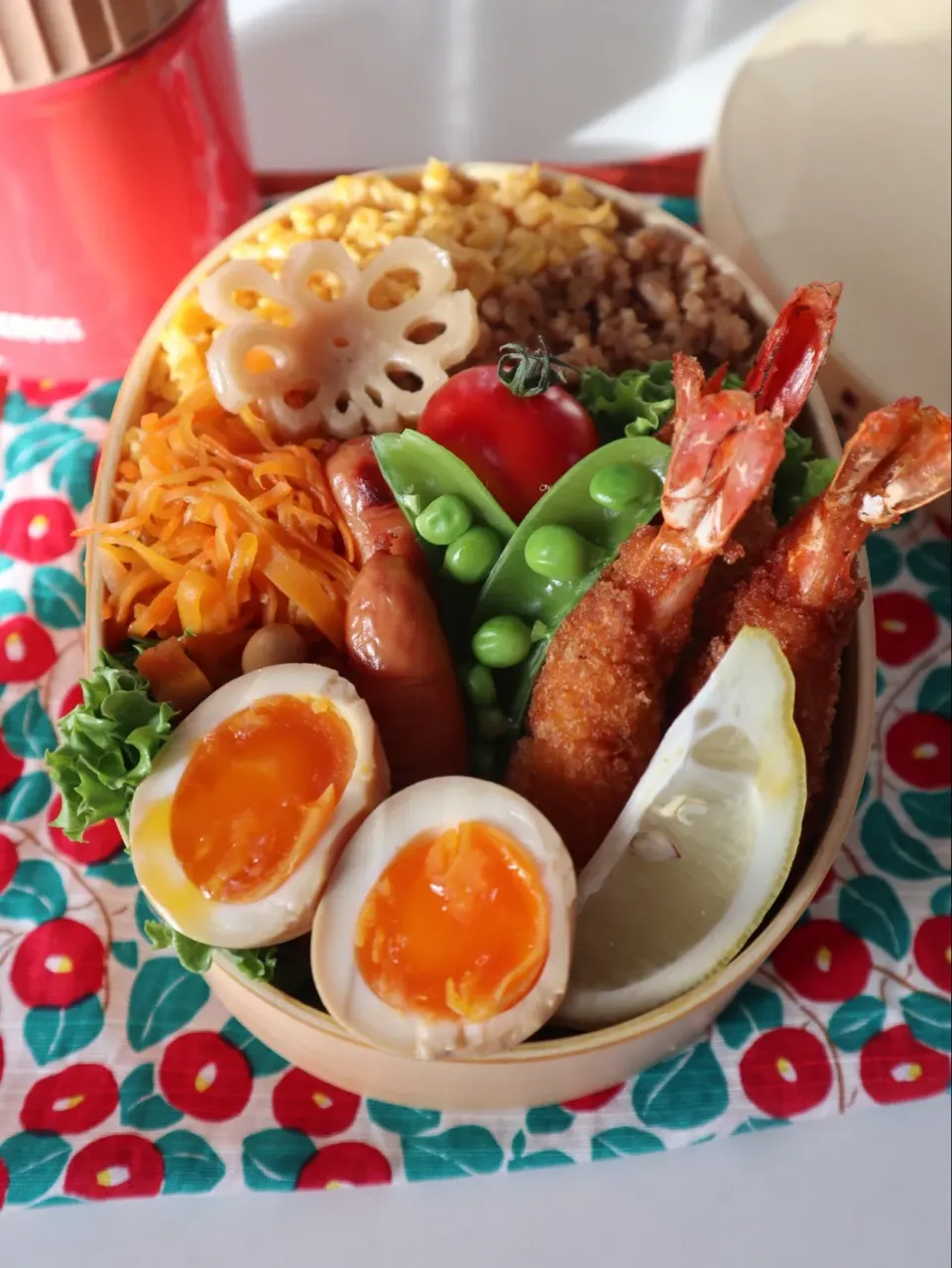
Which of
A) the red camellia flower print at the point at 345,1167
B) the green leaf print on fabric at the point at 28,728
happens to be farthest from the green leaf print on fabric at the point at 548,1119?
the green leaf print on fabric at the point at 28,728

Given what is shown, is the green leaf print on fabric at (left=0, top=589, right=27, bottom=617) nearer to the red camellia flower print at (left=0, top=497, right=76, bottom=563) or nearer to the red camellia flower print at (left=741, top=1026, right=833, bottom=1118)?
the red camellia flower print at (left=0, top=497, right=76, bottom=563)

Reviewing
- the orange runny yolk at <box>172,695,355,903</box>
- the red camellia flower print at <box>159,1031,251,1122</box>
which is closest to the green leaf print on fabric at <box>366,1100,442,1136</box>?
the red camellia flower print at <box>159,1031,251,1122</box>

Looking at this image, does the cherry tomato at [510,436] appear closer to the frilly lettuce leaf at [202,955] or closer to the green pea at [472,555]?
the green pea at [472,555]

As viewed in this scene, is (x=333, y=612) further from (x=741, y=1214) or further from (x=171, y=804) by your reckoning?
(x=741, y=1214)

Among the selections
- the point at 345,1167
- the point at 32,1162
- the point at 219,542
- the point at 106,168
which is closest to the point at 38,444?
the point at 106,168

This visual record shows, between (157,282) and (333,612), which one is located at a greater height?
(157,282)

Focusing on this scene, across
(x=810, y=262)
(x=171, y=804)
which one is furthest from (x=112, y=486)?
(x=810, y=262)
